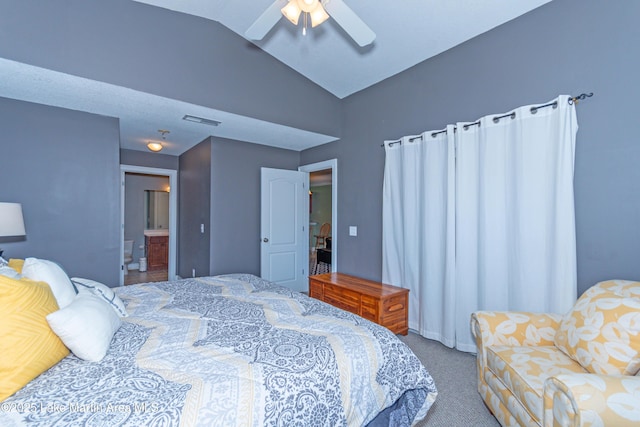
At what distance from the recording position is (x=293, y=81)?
3590 mm

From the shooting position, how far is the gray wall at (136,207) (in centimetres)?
644

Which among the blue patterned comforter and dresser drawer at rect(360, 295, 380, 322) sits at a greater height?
the blue patterned comforter

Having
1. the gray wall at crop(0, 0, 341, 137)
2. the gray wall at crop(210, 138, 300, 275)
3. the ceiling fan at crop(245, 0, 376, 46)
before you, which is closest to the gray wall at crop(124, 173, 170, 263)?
the gray wall at crop(210, 138, 300, 275)

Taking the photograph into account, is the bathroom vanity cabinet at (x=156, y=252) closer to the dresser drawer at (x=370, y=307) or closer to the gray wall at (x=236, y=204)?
the gray wall at (x=236, y=204)

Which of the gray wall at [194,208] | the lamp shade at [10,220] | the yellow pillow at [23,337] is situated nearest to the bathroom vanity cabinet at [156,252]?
the gray wall at [194,208]

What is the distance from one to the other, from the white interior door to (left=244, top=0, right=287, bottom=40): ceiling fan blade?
7.97 feet

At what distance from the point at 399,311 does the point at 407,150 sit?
68.9 inches

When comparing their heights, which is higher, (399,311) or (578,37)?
(578,37)

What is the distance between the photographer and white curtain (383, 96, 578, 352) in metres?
2.12

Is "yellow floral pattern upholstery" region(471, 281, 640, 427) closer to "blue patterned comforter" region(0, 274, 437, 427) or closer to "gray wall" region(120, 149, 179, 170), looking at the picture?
"blue patterned comforter" region(0, 274, 437, 427)

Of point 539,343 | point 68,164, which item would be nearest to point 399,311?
point 539,343

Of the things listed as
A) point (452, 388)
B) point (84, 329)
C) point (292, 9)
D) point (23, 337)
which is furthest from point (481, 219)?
point (23, 337)

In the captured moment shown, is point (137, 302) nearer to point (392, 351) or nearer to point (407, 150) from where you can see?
point (392, 351)

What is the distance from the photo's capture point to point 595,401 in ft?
3.57
